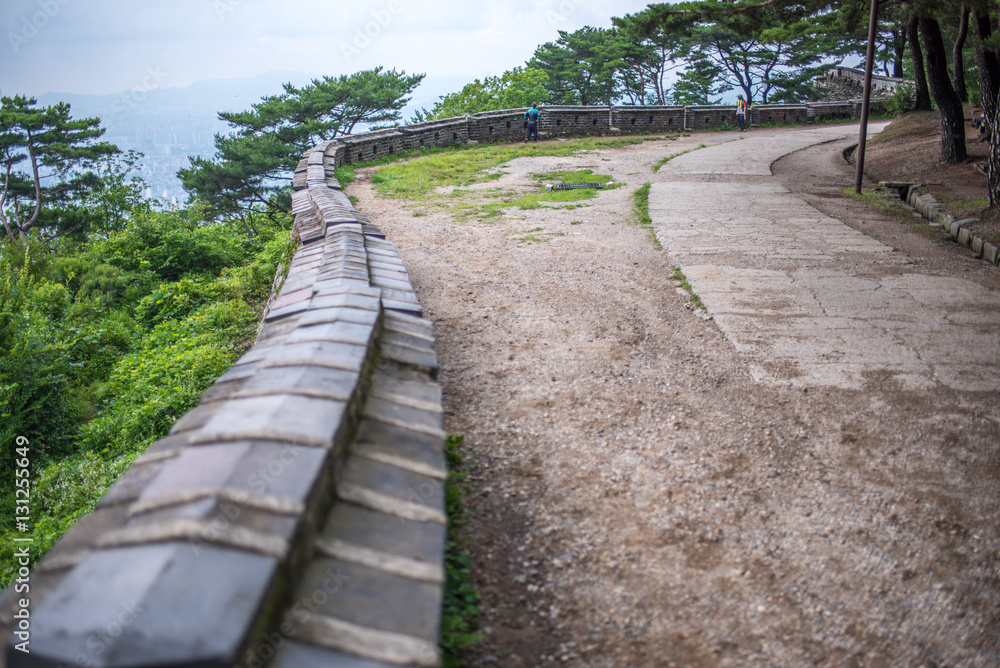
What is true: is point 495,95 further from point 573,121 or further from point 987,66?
point 987,66

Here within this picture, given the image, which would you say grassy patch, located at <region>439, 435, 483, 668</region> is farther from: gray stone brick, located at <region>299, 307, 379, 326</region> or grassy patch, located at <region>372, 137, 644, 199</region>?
grassy patch, located at <region>372, 137, 644, 199</region>

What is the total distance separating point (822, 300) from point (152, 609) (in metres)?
6.65

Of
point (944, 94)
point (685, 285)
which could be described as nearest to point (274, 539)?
point (685, 285)

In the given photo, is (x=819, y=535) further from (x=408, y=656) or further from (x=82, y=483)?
(x=82, y=483)

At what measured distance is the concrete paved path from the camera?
200 inches

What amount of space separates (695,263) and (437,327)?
11.9 feet

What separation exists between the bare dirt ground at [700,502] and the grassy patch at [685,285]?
0.34m

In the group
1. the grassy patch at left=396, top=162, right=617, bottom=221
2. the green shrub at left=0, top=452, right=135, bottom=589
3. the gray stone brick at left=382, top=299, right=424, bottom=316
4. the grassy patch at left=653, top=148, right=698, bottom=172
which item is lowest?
the green shrub at left=0, top=452, right=135, bottom=589

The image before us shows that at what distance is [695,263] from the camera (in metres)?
7.89

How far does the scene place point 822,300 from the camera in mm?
6613

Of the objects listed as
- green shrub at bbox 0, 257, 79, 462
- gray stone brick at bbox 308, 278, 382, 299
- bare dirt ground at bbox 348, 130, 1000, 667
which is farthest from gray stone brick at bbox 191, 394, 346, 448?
green shrub at bbox 0, 257, 79, 462

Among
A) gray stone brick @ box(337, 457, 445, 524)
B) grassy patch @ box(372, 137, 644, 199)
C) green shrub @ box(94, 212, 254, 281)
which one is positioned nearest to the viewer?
gray stone brick @ box(337, 457, 445, 524)

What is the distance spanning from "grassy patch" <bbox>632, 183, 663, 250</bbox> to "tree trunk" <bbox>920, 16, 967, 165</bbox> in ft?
21.9

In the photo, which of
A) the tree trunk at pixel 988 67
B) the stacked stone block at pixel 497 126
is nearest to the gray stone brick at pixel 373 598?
the tree trunk at pixel 988 67
